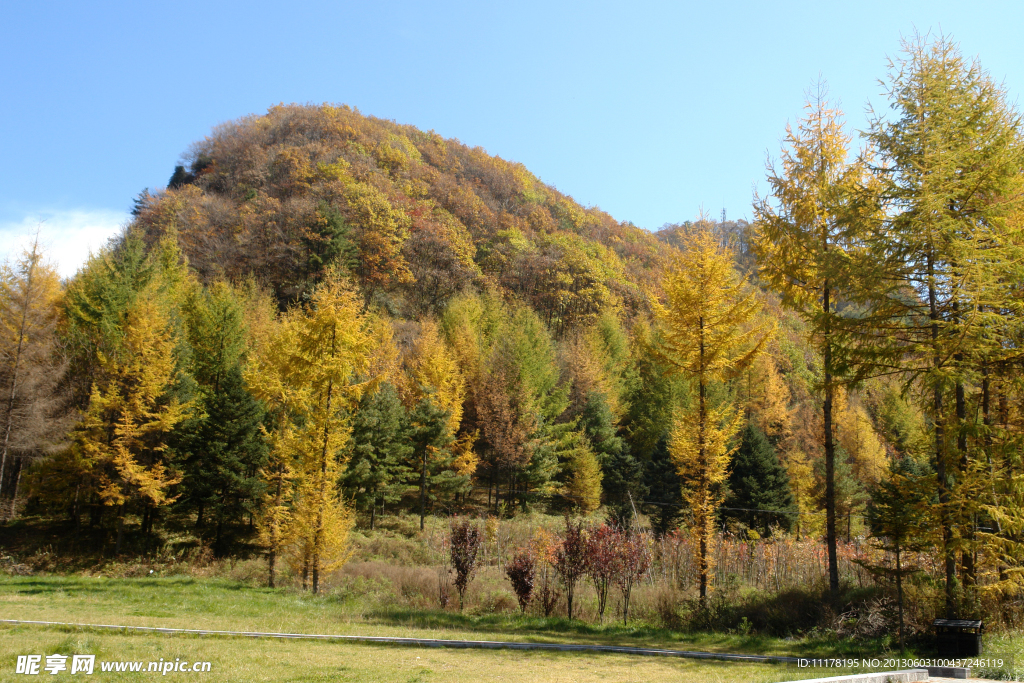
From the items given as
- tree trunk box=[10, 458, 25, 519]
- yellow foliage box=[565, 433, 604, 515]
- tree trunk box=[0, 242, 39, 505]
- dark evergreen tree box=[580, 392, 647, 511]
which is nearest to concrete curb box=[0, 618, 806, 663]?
tree trunk box=[0, 242, 39, 505]

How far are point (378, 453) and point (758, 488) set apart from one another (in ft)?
66.9

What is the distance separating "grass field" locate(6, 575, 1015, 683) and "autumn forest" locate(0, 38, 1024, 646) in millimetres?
1927

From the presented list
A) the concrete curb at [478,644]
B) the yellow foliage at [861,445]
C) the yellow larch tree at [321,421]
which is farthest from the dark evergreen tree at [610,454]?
the concrete curb at [478,644]

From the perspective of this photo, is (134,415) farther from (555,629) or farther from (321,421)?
(555,629)

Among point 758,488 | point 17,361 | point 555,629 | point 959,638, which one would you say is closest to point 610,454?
point 758,488

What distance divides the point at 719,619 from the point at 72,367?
3003 centimetres

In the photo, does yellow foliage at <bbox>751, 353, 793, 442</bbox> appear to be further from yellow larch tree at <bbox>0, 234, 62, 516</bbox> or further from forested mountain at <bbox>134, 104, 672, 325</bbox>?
yellow larch tree at <bbox>0, 234, 62, 516</bbox>

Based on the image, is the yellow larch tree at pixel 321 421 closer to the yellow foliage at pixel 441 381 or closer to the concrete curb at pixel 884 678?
the concrete curb at pixel 884 678

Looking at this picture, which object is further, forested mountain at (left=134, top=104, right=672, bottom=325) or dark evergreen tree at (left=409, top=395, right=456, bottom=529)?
forested mountain at (left=134, top=104, right=672, bottom=325)

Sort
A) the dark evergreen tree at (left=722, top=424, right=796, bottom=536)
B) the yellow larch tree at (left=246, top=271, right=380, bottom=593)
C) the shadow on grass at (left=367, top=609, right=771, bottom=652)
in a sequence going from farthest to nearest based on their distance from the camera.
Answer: the dark evergreen tree at (left=722, top=424, right=796, bottom=536), the yellow larch tree at (left=246, top=271, right=380, bottom=593), the shadow on grass at (left=367, top=609, right=771, bottom=652)

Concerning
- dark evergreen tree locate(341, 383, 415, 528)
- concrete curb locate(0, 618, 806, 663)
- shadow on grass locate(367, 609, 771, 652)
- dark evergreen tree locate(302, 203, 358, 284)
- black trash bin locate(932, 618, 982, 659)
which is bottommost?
shadow on grass locate(367, 609, 771, 652)

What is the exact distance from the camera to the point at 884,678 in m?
7.08

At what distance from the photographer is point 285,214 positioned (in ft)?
196

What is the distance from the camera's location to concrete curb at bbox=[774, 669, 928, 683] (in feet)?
21.3
